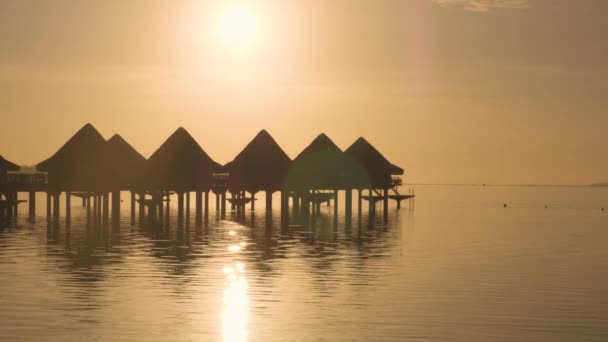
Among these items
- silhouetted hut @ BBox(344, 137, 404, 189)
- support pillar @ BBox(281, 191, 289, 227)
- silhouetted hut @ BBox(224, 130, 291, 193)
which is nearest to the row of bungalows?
silhouetted hut @ BBox(224, 130, 291, 193)

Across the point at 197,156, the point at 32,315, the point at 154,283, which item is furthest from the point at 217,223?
the point at 32,315

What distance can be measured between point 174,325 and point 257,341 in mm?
2277

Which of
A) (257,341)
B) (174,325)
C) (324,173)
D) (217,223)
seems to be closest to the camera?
(257,341)

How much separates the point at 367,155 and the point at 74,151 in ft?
84.5

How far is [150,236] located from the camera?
4459 centimetres

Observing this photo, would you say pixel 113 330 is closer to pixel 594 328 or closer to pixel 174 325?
pixel 174 325

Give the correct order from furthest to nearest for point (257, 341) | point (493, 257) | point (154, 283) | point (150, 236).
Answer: point (150, 236) < point (493, 257) < point (154, 283) < point (257, 341)

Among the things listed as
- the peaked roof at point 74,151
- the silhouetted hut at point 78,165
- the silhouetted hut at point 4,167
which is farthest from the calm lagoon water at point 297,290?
the silhouetted hut at point 4,167

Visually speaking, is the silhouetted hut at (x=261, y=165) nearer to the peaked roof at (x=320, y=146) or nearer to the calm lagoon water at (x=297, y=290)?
the peaked roof at (x=320, y=146)

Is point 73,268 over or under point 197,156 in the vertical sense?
under

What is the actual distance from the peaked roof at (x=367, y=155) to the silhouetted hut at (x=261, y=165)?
10804 mm

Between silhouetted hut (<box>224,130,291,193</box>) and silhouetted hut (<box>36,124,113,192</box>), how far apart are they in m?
10.0

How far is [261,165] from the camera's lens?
65.4 meters

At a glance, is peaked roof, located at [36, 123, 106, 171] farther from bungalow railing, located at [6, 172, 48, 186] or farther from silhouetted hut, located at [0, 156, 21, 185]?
silhouetted hut, located at [0, 156, 21, 185]
